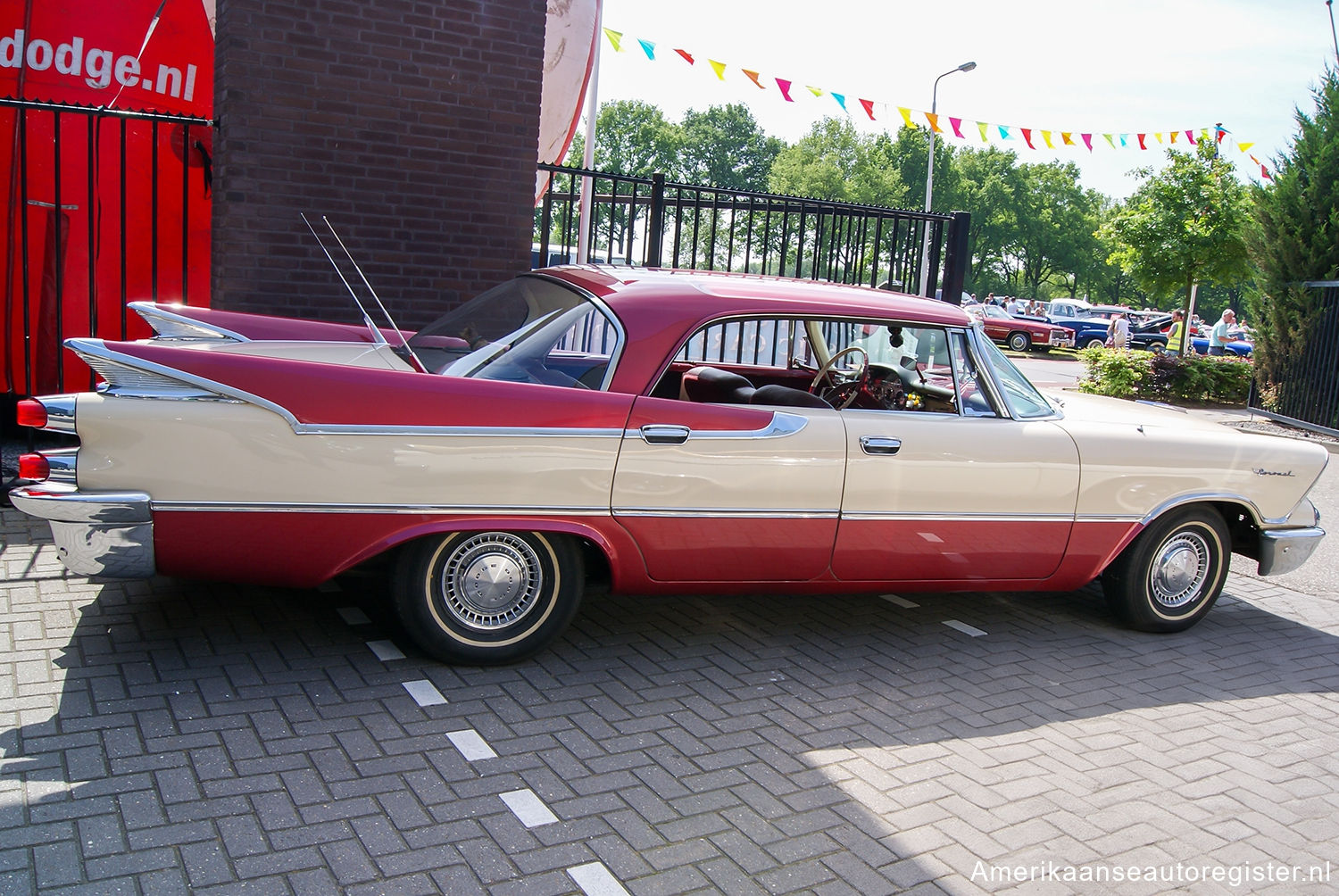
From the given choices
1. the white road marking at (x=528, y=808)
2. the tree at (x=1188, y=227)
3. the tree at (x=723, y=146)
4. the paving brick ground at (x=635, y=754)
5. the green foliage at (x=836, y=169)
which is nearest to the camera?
the paving brick ground at (x=635, y=754)

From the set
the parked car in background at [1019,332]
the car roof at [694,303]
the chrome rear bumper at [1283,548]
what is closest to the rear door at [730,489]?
the car roof at [694,303]

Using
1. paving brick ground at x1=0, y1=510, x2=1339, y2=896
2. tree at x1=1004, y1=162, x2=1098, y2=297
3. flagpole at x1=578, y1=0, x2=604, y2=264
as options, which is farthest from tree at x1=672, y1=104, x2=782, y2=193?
paving brick ground at x1=0, y1=510, x2=1339, y2=896

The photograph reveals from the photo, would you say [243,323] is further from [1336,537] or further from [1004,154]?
[1004,154]

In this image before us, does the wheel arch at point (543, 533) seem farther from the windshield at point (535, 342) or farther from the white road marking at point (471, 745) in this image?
the white road marking at point (471, 745)

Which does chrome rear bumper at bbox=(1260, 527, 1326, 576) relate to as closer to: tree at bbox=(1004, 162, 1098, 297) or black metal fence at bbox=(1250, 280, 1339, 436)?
black metal fence at bbox=(1250, 280, 1339, 436)

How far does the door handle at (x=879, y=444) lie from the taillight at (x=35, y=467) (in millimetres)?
2996

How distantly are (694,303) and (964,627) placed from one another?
213 cm

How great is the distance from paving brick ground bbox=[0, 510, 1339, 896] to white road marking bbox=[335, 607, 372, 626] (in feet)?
0.05

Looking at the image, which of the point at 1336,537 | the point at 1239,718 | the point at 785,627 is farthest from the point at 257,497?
the point at 1336,537

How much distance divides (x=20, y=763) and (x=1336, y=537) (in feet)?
27.3

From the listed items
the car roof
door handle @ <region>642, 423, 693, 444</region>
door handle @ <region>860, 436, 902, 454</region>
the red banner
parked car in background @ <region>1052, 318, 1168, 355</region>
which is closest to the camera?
door handle @ <region>642, 423, 693, 444</region>

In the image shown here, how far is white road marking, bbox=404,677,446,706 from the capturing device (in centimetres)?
373

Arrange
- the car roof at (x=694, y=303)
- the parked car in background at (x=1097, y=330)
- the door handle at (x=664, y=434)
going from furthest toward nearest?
the parked car in background at (x=1097, y=330) < the car roof at (x=694, y=303) < the door handle at (x=664, y=434)

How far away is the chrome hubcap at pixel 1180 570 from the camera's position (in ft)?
16.8
